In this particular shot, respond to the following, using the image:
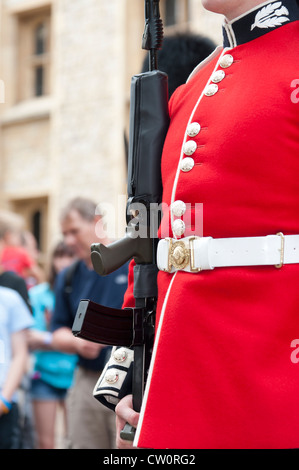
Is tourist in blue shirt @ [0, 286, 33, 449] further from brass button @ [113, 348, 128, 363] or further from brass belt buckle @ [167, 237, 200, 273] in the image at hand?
brass belt buckle @ [167, 237, 200, 273]

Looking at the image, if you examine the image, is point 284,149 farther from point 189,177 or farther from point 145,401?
point 145,401

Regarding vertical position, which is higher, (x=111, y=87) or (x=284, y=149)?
(x=111, y=87)

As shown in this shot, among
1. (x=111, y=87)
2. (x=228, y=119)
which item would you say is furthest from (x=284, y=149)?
(x=111, y=87)

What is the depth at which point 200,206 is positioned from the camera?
60.7 inches

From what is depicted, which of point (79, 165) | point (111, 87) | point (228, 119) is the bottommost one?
point (228, 119)

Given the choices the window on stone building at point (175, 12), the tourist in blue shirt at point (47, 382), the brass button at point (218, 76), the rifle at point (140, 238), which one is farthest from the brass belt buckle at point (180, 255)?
the window on stone building at point (175, 12)

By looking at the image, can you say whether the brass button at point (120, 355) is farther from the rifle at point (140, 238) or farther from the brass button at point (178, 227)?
the brass button at point (178, 227)

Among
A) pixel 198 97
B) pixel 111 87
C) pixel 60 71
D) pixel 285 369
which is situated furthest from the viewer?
pixel 60 71

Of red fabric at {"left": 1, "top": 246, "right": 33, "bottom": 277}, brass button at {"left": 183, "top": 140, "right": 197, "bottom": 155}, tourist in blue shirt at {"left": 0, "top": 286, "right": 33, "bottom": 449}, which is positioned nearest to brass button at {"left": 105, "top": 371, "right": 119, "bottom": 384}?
brass button at {"left": 183, "top": 140, "right": 197, "bottom": 155}

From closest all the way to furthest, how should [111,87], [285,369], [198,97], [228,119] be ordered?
1. [285,369]
2. [228,119]
3. [198,97]
4. [111,87]

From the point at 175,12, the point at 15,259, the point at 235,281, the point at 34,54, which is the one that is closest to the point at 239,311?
the point at 235,281

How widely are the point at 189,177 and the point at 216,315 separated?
11.1 inches

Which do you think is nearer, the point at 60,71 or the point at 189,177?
the point at 189,177

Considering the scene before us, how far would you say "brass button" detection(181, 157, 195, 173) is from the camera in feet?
5.18
